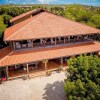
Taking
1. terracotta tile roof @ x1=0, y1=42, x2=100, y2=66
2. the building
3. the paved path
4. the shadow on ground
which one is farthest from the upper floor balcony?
the shadow on ground

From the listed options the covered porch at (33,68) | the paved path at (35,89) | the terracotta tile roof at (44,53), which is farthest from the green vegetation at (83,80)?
the covered porch at (33,68)

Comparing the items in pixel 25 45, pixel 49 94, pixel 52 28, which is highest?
pixel 52 28

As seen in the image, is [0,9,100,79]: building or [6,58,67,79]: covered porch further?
[6,58,67,79]: covered porch

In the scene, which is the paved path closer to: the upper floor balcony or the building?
the building

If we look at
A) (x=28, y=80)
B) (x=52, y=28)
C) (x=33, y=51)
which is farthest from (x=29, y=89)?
(x=52, y=28)

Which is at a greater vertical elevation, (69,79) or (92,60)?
(92,60)

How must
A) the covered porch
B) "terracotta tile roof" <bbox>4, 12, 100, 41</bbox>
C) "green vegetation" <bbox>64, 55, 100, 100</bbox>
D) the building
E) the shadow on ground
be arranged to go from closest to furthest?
"green vegetation" <bbox>64, 55, 100, 100</bbox> → the shadow on ground → the building → "terracotta tile roof" <bbox>4, 12, 100, 41</bbox> → the covered porch

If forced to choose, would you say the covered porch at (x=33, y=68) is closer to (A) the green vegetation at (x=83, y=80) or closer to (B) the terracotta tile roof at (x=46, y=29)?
(B) the terracotta tile roof at (x=46, y=29)

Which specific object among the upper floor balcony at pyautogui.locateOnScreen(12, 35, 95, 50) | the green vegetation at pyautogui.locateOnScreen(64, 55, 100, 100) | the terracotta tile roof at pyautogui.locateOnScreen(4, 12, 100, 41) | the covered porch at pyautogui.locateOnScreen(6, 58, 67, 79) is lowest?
the covered porch at pyautogui.locateOnScreen(6, 58, 67, 79)

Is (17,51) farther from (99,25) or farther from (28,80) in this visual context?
(99,25)
